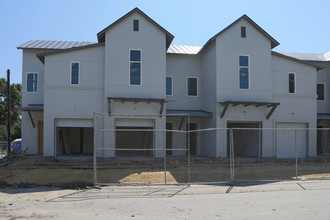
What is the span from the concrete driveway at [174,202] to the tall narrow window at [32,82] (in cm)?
1269

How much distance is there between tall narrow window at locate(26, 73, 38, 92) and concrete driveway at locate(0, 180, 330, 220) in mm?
12689

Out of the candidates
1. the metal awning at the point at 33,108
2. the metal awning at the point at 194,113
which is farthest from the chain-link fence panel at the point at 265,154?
the metal awning at the point at 33,108

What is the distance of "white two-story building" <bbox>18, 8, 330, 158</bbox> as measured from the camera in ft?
59.2

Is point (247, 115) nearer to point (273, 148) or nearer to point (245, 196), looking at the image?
point (273, 148)

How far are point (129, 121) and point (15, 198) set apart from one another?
10066 mm

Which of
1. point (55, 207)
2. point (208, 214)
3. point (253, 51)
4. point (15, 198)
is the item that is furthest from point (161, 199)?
point (253, 51)

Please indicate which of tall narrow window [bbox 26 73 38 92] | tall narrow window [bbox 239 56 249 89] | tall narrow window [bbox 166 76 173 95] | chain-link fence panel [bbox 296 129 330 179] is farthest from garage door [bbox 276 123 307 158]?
tall narrow window [bbox 26 73 38 92]

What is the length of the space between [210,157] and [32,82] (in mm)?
12997

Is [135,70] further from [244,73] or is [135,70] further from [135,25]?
[244,73]

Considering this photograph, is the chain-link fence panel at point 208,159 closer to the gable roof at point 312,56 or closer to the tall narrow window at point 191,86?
the tall narrow window at point 191,86

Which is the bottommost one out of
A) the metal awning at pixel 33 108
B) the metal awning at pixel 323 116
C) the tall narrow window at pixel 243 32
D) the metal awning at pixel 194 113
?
the metal awning at pixel 323 116

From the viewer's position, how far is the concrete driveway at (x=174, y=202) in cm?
687

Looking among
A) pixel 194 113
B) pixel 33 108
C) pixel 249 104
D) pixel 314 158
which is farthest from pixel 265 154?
pixel 33 108

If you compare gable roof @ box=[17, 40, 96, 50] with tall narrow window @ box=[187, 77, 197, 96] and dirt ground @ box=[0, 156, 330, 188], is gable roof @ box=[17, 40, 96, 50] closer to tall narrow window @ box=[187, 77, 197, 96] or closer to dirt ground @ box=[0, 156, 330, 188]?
tall narrow window @ box=[187, 77, 197, 96]
